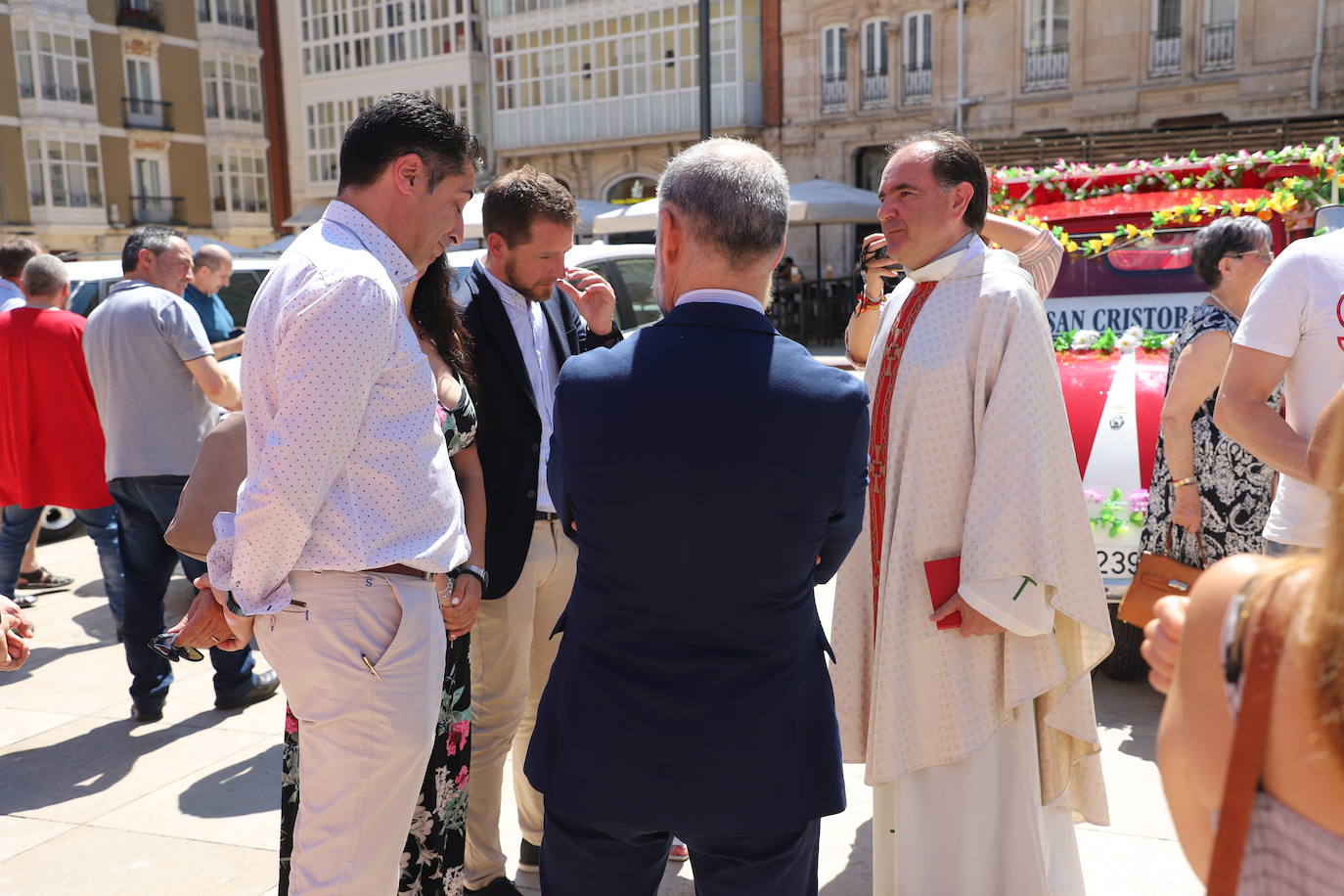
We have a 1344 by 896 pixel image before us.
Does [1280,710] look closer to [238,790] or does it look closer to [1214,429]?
[1214,429]

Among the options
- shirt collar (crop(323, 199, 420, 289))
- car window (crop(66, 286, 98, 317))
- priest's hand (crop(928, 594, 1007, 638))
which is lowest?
priest's hand (crop(928, 594, 1007, 638))

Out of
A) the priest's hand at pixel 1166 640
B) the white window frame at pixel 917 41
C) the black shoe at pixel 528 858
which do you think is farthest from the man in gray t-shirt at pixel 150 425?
the white window frame at pixel 917 41

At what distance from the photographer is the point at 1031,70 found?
984 inches

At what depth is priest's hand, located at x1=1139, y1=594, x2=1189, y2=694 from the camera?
125 centimetres

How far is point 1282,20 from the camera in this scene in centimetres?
2228

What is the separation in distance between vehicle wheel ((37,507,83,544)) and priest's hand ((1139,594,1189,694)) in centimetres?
865

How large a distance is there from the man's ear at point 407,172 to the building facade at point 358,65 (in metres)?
29.5

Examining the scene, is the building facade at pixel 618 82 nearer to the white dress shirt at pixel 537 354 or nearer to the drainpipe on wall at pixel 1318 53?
the drainpipe on wall at pixel 1318 53

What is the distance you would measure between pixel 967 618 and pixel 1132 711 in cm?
228

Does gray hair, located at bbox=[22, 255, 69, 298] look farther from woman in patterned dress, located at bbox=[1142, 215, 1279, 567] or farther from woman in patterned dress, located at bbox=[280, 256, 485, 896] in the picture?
woman in patterned dress, located at bbox=[1142, 215, 1279, 567]

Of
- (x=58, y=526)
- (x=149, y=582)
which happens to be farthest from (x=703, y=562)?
(x=58, y=526)

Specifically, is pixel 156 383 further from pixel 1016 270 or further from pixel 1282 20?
pixel 1282 20

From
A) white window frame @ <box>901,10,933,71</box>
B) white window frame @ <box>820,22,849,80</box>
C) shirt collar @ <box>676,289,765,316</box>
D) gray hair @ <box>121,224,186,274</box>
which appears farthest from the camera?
white window frame @ <box>820,22,849,80</box>

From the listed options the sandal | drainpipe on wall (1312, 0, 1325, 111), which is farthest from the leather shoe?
drainpipe on wall (1312, 0, 1325, 111)
